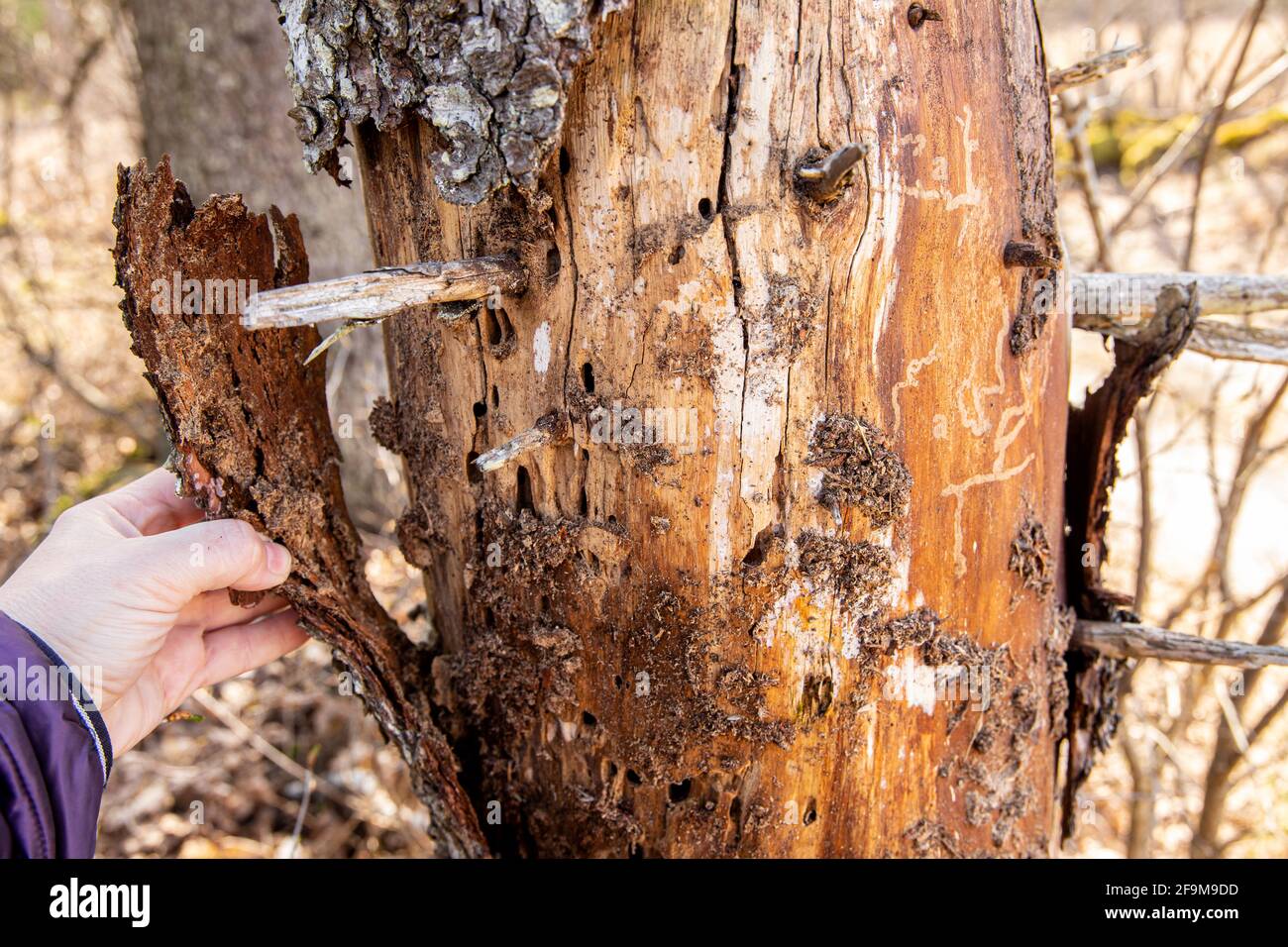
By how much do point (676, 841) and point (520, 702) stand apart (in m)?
0.41

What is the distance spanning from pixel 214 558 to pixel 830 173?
49.4 inches

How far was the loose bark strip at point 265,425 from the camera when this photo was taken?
1.43 m

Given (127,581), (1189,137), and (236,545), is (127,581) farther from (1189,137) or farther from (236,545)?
(1189,137)

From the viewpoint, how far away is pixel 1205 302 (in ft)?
6.05

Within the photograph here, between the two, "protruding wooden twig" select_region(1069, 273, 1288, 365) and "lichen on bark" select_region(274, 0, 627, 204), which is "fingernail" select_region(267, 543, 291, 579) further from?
"protruding wooden twig" select_region(1069, 273, 1288, 365)

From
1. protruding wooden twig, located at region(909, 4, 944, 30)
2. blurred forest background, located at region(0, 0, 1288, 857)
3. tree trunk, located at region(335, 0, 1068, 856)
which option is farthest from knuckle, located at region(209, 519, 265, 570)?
protruding wooden twig, located at region(909, 4, 944, 30)

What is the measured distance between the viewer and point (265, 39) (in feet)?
14.8

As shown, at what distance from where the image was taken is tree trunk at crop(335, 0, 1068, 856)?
52.5 inches

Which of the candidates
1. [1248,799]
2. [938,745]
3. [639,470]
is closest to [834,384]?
[639,470]

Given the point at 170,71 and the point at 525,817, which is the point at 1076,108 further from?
the point at 170,71

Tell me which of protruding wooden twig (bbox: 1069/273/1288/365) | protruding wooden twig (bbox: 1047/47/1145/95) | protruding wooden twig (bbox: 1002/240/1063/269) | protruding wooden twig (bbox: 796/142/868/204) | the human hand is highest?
protruding wooden twig (bbox: 1047/47/1145/95)

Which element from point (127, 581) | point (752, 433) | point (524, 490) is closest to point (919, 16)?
point (752, 433)

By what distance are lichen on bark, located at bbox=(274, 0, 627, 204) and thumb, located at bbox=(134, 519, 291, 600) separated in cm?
75

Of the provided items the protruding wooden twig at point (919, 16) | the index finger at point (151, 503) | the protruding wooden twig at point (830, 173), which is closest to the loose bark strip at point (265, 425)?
the index finger at point (151, 503)
